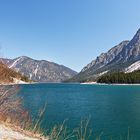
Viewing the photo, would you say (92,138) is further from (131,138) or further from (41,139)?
(41,139)

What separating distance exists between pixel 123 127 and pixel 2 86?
26776 mm

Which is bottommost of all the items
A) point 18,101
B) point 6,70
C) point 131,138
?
point 131,138

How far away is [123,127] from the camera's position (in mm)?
41812

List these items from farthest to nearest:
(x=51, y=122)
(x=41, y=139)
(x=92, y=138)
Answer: (x=51, y=122) → (x=92, y=138) → (x=41, y=139)

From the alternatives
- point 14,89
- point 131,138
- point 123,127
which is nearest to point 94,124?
point 123,127

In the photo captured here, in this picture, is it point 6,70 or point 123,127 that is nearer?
point 6,70

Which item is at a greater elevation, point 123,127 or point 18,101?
point 18,101

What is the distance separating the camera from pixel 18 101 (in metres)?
18.6

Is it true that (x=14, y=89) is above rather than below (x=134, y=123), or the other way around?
above

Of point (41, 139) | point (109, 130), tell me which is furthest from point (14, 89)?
point (109, 130)

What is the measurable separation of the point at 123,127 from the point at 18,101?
25.9m

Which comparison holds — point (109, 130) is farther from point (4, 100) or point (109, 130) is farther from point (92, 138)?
point (4, 100)

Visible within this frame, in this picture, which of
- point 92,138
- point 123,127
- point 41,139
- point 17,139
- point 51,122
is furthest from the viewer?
point 51,122

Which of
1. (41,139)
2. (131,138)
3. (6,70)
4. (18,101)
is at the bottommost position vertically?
(131,138)
